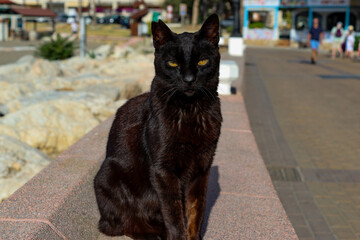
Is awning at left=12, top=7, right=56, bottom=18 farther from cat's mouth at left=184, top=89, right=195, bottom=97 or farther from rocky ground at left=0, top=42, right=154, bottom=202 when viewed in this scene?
cat's mouth at left=184, top=89, right=195, bottom=97

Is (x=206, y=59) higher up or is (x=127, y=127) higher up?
(x=206, y=59)

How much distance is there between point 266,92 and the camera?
40.3 ft

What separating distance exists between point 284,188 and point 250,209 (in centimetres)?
190

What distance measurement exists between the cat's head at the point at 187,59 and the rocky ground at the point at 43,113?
7.81ft

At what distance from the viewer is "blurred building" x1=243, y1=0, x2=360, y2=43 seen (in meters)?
39.1

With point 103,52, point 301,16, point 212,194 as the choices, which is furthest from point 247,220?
point 301,16

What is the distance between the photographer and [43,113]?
20.6 feet

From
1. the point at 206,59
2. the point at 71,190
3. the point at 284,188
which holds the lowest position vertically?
the point at 284,188

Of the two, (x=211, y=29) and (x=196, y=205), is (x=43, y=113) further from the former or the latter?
(x=211, y=29)

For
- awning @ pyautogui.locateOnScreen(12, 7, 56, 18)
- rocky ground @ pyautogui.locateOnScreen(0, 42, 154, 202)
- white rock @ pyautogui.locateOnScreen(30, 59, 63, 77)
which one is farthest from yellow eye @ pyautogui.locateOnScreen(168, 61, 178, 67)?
awning @ pyautogui.locateOnScreen(12, 7, 56, 18)

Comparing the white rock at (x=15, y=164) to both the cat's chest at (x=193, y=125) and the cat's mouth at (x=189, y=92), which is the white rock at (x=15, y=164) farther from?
the cat's mouth at (x=189, y=92)

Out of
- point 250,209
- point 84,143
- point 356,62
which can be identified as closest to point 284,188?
point 250,209

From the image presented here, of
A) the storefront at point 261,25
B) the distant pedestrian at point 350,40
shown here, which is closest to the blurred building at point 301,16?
the storefront at point 261,25

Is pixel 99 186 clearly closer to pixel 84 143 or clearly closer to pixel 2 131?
pixel 84 143
